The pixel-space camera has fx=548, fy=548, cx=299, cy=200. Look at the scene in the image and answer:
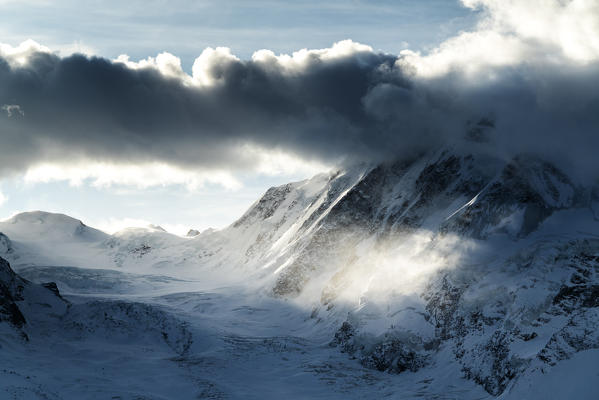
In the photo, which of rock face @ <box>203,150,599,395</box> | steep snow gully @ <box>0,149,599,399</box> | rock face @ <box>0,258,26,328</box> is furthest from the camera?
rock face @ <box>0,258,26,328</box>

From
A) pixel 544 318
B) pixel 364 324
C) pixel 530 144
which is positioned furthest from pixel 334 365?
pixel 530 144

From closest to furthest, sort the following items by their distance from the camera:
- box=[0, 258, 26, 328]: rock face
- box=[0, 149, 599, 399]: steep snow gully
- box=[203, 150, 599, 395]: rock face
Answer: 1. box=[0, 149, 599, 399]: steep snow gully
2. box=[203, 150, 599, 395]: rock face
3. box=[0, 258, 26, 328]: rock face

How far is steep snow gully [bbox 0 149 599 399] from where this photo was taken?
204 ft

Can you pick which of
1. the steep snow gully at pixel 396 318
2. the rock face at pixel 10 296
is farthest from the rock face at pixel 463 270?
the rock face at pixel 10 296

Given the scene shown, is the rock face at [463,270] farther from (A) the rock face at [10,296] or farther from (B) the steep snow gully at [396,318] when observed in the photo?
(A) the rock face at [10,296]

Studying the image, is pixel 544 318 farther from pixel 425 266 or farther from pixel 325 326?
pixel 325 326

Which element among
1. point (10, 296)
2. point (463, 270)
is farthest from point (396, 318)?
point (10, 296)

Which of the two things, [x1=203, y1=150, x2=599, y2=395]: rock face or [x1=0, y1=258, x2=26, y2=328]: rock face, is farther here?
[x1=0, y1=258, x2=26, y2=328]: rock face

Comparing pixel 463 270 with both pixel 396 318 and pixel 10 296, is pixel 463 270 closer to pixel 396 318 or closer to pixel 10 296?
pixel 396 318

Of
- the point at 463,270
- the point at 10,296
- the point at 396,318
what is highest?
the point at 463,270

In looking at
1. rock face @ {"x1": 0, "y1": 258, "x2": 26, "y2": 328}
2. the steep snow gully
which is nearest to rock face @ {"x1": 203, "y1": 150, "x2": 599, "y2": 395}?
Answer: the steep snow gully

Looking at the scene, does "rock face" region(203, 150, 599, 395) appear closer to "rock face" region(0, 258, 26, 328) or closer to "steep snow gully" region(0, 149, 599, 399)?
"steep snow gully" region(0, 149, 599, 399)

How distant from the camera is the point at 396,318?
268 feet

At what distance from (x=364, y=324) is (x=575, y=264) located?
31402 millimetres
